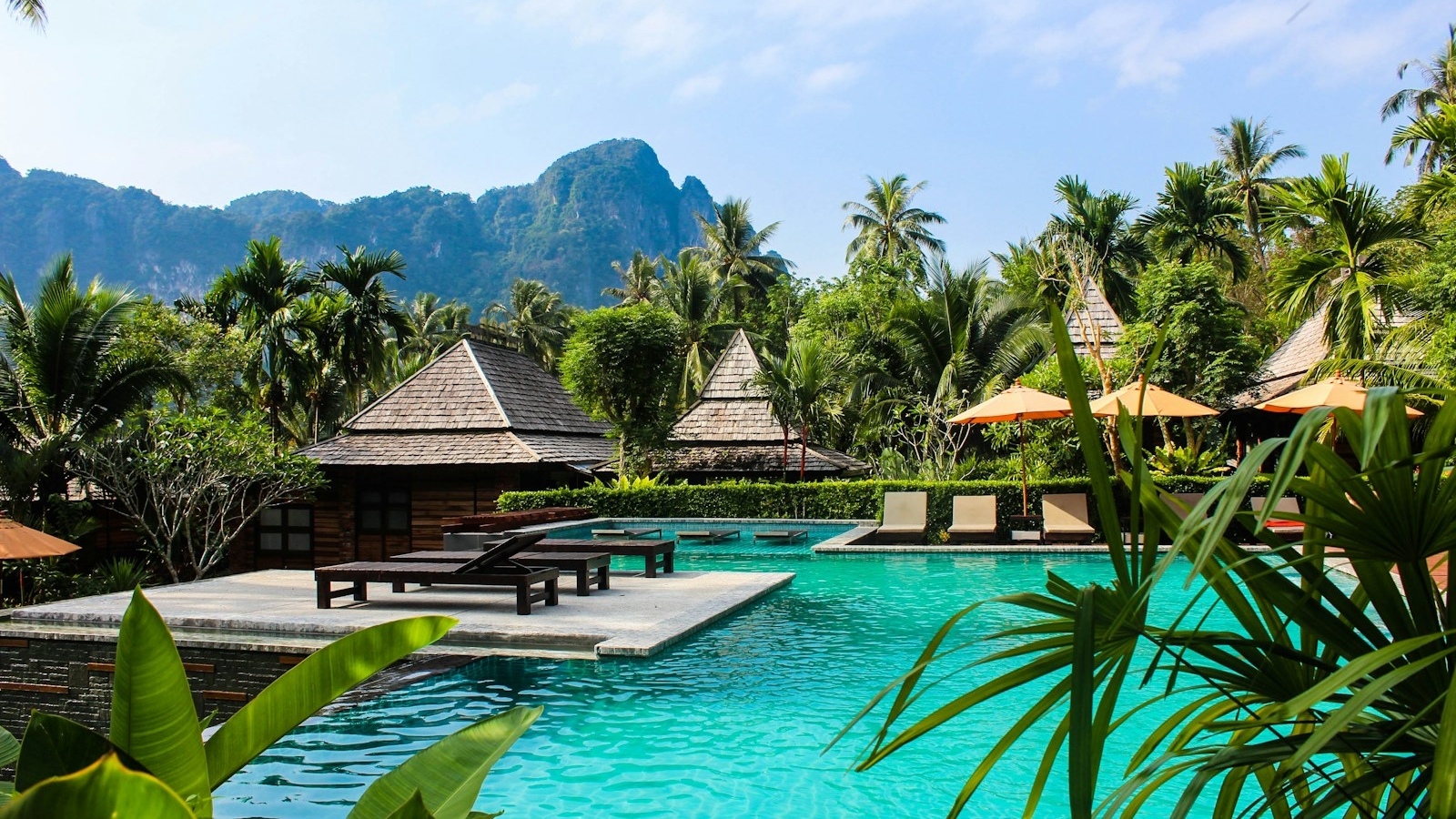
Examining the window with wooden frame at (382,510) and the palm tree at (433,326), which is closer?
the window with wooden frame at (382,510)

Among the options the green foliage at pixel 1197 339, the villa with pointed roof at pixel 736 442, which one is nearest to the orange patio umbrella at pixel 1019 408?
the green foliage at pixel 1197 339

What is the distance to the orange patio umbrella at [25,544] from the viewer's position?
10.2m

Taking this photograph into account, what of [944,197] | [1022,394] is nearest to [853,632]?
[1022,394]

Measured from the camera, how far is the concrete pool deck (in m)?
8.03

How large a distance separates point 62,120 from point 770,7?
10026 mm

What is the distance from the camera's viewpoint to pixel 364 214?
13075cm

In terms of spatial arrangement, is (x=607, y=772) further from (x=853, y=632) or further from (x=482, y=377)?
(x=482, y=377)

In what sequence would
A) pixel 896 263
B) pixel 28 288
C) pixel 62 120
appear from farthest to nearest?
pixel 28 288
pixel 896 263
pixel 62 120

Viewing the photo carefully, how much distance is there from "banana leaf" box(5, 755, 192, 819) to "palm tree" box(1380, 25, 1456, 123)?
132 feet

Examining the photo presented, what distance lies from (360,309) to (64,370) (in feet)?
27.5

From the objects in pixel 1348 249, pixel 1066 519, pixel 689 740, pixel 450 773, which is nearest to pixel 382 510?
pixel 1066 519

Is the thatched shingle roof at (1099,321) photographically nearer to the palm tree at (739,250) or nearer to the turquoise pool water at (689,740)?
the turquoise pool water at (689,740)

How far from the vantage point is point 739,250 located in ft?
158

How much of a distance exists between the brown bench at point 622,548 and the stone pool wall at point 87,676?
3515 millimetres
